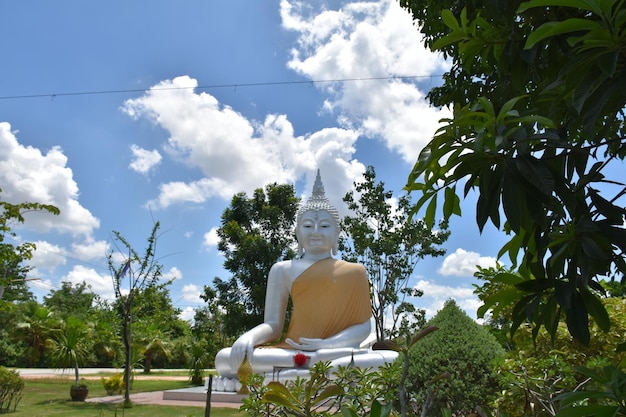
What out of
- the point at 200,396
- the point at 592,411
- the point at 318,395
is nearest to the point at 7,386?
the point at 200,396

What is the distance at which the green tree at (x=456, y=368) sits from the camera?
14.7 feet

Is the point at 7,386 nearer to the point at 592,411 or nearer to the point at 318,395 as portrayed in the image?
the point at 318,395

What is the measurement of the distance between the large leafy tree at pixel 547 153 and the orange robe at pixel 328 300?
7982mm

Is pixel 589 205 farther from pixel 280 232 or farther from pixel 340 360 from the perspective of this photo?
pixel 280 232

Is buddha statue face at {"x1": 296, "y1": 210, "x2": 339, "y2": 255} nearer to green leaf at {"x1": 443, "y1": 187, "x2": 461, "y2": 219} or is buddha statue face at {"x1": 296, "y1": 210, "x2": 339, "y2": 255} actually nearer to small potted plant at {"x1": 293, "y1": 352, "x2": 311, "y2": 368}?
small potted plant at {"x1": 293, "y1": 352, "x2": 311, "y2": 368}

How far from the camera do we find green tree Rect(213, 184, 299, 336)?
1453cm

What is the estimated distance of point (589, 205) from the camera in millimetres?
1714

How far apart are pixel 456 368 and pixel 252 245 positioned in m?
10.3

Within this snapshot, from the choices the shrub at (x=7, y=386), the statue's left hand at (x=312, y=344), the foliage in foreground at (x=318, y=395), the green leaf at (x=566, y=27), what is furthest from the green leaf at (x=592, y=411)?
the shrub at (x=7, y=386)

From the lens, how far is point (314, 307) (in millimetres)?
9906

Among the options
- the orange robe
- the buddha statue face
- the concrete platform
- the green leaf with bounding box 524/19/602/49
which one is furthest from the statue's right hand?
the green leaf with bounding box 524/19/602/49

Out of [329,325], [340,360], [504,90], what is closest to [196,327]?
[329,325]

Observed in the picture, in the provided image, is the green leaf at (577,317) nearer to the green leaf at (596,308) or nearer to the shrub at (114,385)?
the green leaf at (596,308)

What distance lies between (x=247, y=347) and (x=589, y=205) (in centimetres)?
758
